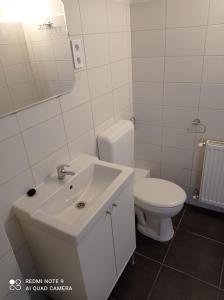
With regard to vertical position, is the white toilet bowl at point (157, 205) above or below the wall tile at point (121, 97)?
below

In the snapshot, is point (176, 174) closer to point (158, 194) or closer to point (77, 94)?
point (158, 194)

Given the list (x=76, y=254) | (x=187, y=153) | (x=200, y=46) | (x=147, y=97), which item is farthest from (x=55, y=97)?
(x=187, y=153)

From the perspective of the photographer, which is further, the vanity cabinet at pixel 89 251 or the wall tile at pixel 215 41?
the wall tile at pixel 215 41

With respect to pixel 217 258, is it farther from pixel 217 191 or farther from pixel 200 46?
pixel 200 46

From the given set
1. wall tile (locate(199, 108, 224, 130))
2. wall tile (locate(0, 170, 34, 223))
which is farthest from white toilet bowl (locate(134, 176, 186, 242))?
wall tile (locate(0, 170, 34, 223))

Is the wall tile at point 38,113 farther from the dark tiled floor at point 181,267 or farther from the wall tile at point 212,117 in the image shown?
the dark tiled floor at point 181,267

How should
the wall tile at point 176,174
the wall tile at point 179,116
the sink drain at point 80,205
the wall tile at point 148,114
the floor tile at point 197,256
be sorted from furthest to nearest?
1. the wall tile at point 176,174
2. the wall tile at point 148,114
3. the wall tile at point 179,116
4. the floor tile at point 197,256
5. the sink drain at point 80,205

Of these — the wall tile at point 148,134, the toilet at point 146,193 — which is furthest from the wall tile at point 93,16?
the wall tile at point 148,134

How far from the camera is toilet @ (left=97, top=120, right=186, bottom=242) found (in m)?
1.73

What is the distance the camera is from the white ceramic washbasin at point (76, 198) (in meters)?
1.06

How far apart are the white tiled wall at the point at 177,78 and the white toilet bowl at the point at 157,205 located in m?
0.35

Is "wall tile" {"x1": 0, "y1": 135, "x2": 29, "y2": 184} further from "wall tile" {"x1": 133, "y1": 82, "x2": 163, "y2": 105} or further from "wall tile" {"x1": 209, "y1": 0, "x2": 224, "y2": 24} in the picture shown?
"wall tile" {"x1": 209, "y1": 0, "x2": 224, "y2": 24}

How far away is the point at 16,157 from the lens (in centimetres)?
114

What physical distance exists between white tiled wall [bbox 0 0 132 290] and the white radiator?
82 cm
